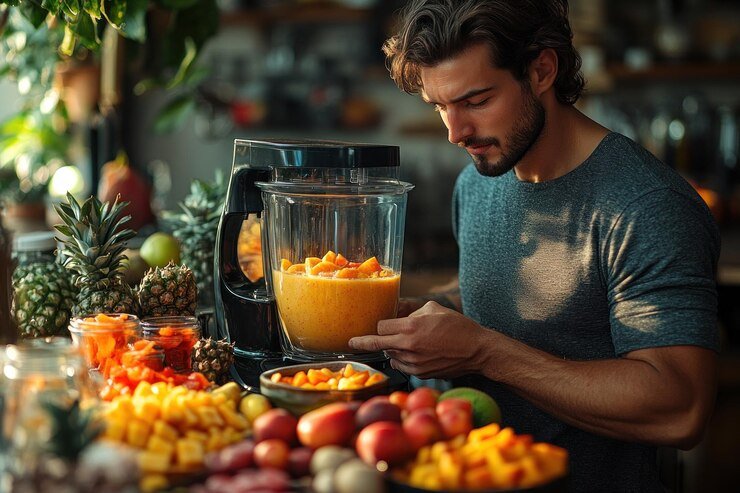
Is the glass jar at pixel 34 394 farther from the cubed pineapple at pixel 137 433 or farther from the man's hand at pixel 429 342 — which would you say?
the man's hand at pixel 429 342

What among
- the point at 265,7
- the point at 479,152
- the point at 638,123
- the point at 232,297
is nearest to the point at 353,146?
the point at 479,152

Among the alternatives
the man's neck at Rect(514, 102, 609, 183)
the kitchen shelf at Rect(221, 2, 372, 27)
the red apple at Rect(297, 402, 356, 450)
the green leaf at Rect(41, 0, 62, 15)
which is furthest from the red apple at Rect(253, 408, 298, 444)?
the kitchen shelf at Rect(221, 2, 372, 27)

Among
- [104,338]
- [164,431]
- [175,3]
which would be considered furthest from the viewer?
[175,3]

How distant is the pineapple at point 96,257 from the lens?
5.98ft

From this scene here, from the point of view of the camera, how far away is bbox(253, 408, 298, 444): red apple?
122cm

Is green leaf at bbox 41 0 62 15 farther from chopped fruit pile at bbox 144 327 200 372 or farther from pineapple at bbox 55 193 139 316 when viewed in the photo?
chopped fruit pile at bbox 144 327 200 372

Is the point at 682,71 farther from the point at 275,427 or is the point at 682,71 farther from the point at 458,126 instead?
the point at 275,427

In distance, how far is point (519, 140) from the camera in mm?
1893

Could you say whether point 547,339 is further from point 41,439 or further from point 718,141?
point 718,141

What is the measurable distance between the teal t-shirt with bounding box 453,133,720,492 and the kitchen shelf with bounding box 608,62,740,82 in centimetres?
307

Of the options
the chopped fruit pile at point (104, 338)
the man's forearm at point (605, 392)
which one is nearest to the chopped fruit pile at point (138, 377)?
the chopped fruit pile at point (104, 338)

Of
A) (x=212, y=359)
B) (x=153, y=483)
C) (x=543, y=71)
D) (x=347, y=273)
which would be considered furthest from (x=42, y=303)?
(x=543, y=71)

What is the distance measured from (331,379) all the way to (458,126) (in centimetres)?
66

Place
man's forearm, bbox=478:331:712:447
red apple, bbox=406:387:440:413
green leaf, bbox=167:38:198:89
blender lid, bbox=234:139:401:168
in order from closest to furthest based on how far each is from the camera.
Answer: red apple, bbox=406:387:440:413
man's forearm, bbox=478:331:712:447
blender lid, bbox=234:139:401:168
green leaf, bbox=167:38:198:89
